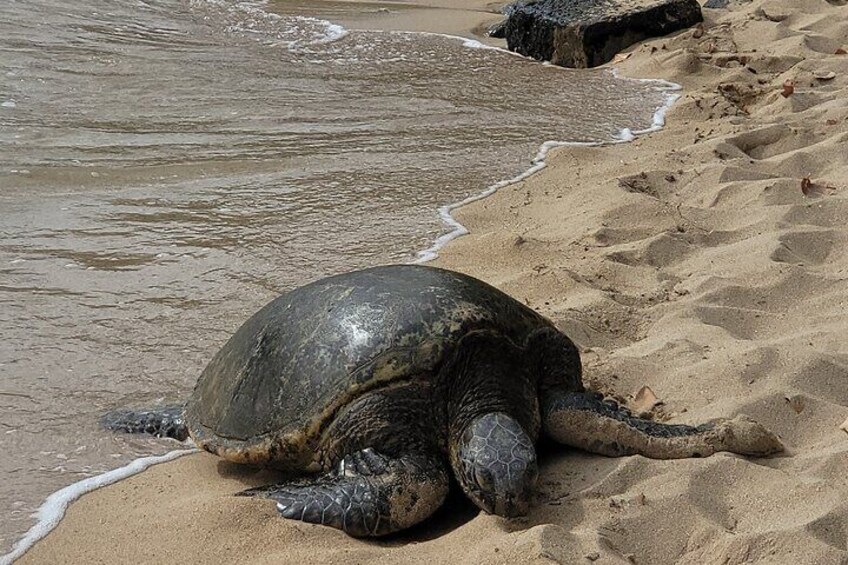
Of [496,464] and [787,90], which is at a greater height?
[787,90]

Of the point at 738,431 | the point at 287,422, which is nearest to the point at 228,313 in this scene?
the point at 287,422

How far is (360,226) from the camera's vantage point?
5.04 metres

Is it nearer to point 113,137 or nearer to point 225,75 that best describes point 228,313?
point 113,137

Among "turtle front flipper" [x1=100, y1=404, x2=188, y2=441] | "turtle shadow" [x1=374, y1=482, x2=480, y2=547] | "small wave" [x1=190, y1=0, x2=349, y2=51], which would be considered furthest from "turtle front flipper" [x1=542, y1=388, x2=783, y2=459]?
"small wave" [x1=190, y1=0, x2=349, y2=51]

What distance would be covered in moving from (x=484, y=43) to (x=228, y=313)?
5.68m

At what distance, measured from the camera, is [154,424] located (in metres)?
3.37

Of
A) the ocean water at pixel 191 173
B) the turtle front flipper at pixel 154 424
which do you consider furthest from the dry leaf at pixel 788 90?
the turtle front flipper at pixel 154 424

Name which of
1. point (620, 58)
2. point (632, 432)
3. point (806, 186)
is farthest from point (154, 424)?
point (620, 58)

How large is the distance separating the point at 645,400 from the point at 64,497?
1785 mm

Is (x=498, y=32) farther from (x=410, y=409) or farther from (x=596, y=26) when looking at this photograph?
(x=410, y=409)

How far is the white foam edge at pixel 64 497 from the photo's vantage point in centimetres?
278

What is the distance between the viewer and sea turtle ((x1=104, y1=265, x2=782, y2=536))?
2740mm

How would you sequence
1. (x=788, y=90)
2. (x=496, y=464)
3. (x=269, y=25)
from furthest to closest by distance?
(x=269, y=25) → (x=788, y=90) → (x=496, y=464)

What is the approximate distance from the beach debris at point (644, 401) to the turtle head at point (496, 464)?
0.51m
